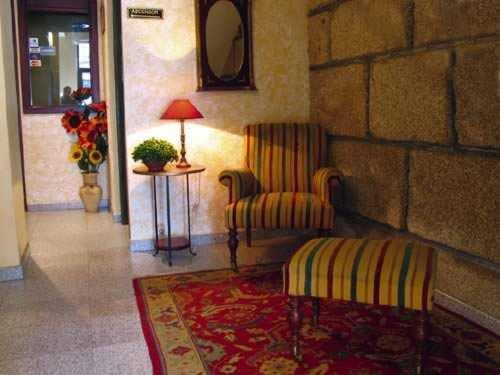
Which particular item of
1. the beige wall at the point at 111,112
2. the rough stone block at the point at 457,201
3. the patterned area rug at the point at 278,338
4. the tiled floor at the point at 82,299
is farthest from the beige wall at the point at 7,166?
the rough stone block at the point at 457,201

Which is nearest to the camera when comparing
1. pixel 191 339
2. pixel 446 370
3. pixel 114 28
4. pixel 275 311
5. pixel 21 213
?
pixel 446 370

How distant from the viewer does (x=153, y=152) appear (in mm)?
3607

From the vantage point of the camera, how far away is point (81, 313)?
2883 millimetres

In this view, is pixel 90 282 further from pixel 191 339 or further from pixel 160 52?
pixel 160 52

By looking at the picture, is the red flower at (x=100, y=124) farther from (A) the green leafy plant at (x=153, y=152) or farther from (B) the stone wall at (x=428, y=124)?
(B) the stone wall at (x=428, y=124)

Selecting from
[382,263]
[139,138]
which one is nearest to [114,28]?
[139,138]

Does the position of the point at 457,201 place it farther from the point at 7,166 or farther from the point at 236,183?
the point at 7,166

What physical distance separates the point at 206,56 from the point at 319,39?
0.86 m

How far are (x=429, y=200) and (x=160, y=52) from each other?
2.18 meters

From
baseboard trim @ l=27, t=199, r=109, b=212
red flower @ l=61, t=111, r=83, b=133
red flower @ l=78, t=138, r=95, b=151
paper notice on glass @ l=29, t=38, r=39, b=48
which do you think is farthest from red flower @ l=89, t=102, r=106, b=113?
baseboard trim @ l=27, t=199, r=109, b=212

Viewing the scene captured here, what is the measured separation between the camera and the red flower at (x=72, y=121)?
5.55 meters

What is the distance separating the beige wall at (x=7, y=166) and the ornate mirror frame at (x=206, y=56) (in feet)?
4.24

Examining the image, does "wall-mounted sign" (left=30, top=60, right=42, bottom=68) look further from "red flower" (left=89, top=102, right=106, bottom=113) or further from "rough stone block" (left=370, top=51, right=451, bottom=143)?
"rough stone block" (left=370, top=51, right=451, bottom=143)

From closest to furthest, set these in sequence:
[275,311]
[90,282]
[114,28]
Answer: [275,311]
[90,282]
[114,28]
